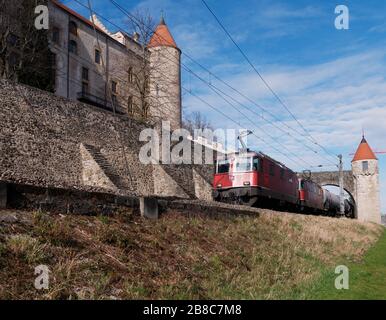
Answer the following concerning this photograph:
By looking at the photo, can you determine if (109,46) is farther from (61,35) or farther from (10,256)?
(10,256)

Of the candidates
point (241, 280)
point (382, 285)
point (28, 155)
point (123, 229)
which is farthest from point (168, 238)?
point (28, 155)

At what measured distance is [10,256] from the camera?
527 centimetres

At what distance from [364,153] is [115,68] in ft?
128

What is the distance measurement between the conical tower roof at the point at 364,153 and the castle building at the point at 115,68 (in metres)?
32.4

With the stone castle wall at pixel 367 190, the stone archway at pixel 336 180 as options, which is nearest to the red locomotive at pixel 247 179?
the stone castle wall at pixel 367 190

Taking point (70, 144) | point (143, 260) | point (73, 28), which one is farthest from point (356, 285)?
point (73, 28)

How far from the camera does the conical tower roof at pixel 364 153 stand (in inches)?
2477

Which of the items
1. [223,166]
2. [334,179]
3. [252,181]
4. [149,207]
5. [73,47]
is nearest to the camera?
[149,207]

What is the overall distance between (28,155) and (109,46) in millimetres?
29129

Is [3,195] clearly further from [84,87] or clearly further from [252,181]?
[84,87]

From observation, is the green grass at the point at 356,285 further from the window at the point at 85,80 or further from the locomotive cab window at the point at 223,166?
the window at the point at 85,80

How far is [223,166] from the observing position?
76.3 ft

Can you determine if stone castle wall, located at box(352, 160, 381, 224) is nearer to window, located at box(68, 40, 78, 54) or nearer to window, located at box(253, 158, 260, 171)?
window, located at box(68, 40, 78, 54)
